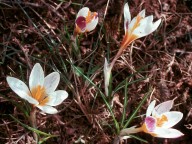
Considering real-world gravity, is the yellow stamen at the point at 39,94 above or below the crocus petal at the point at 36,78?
below

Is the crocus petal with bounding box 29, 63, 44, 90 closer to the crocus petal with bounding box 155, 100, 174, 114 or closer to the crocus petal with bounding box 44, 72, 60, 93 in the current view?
the crocus petal with bounding box 44, 72, 60, 93

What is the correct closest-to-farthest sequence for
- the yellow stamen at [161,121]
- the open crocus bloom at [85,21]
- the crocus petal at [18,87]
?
the crocus petal at [18,87] → the yellow stamen at [161,121] → the open crocus bloom at [85,21]

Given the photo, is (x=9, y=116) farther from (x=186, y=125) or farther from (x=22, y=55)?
(x=186, y=125)

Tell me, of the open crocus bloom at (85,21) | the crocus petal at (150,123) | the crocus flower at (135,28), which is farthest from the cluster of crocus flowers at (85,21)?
the crocus petal at (150,123)

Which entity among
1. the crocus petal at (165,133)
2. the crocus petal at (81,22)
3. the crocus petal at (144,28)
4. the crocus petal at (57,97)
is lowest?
the crocus petal at (165,133)

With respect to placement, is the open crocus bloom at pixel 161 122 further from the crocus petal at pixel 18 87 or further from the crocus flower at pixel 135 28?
the crocus petal at pixel 18 87

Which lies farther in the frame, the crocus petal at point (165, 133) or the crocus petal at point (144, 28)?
the crocus petal at point (144, 28)

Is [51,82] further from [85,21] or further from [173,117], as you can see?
[173,117]

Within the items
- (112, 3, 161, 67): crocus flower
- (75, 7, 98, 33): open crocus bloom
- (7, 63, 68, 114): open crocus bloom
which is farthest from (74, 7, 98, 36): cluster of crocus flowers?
(7, 63, 68, 114): open crocus bloom
